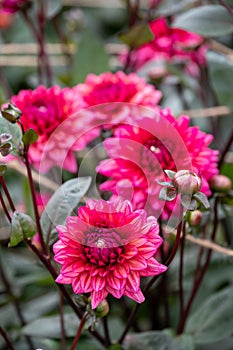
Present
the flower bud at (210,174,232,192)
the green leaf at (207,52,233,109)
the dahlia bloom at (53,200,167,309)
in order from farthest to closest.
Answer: the green leaf at (207,52,233,109), the flower bud at (210,174,232,192), the dahlia bloom at (53,200,167,309)

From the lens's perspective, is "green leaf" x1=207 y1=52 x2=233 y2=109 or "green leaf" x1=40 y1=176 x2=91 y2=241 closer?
"green leaf" x1=40 y1=176 x2=91 y2=241

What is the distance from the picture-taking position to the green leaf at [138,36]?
2.15ft

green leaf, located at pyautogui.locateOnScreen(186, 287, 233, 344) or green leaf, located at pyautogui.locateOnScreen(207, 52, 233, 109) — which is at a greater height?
green leaf, located at pyautogui.locateOnScreen(207, 52, 233, 109)

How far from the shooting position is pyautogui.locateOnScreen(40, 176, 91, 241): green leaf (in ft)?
1.44

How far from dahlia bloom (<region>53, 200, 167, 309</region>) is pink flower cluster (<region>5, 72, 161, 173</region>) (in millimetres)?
140

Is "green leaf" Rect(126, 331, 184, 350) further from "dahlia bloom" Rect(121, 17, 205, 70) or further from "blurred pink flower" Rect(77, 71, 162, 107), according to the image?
"dahlia bloom" Rect(121, 17, 205, 70)

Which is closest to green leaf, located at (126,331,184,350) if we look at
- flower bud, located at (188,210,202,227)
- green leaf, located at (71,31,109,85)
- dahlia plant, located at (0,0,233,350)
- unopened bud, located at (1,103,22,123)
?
dahlia plant, located at (0,0,233,350)

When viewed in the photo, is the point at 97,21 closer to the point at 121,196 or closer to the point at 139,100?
the point at 139,100

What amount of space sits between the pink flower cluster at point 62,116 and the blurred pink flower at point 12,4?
0.61 ft

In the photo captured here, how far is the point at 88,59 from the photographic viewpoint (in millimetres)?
722

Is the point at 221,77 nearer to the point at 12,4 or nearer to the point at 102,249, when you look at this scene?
the point at 12,4

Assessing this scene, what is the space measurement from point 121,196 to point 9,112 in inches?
3.6

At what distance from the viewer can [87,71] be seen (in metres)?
0.71

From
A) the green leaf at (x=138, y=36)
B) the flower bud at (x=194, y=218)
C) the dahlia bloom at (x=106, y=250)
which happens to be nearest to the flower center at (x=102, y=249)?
the dahlia bloom at (x=106, y=250)
